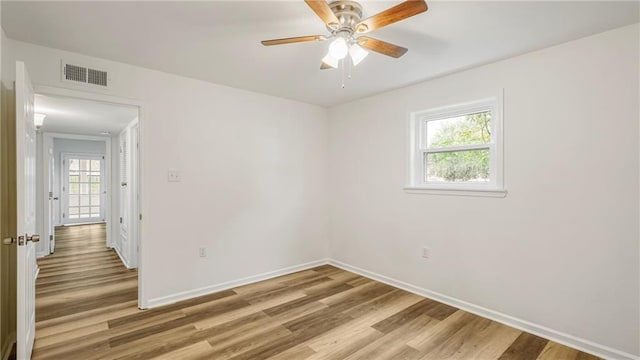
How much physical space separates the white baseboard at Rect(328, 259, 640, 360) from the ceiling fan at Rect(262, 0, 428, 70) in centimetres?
244

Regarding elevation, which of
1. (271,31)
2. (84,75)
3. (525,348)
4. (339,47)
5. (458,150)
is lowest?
(525,348)

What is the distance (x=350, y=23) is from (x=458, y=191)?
196 centimetres

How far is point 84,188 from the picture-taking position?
8.67 m

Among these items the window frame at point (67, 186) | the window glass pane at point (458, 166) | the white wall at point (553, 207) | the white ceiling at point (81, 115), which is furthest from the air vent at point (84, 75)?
the window frame at point (67, 186)

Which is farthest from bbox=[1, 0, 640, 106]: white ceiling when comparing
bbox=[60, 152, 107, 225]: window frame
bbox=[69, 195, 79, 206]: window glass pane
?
bbox=[69, 195, 79, 206]: window glass pane

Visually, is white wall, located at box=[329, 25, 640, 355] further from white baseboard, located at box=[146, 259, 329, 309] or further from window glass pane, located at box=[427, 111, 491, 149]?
white baseboard, located at box=[146, 259, 329, 309]

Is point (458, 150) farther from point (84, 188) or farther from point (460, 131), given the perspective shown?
point (84, 188)

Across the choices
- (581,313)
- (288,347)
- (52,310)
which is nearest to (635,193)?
(581,313)

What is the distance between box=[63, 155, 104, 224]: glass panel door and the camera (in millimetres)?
8406

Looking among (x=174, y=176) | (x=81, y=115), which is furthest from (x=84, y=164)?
(x=174, y=176)

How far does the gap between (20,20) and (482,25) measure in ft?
10.3

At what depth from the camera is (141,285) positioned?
291 centimetres

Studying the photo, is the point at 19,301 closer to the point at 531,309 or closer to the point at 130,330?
the point at 130,330

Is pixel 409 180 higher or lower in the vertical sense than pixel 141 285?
higher
